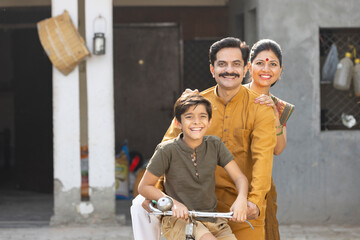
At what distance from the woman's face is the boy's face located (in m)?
0.94

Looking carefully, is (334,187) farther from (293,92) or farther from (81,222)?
(81,222)

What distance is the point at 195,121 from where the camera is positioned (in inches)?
152

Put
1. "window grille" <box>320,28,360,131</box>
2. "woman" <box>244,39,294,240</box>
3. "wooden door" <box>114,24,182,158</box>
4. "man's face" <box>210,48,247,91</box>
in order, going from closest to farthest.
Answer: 1. "man's face" <box>210,48,247,91</box>
2. "woman" <box>244,39,294,240</box>
3. "window grille" <box>320,28,360,131</box>
4. "wooden door" <box>114,24,182,158</box>

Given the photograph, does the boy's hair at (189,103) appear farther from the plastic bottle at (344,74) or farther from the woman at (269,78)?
the plastic bottle at (344,74)

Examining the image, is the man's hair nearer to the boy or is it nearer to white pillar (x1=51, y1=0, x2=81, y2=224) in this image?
the boy

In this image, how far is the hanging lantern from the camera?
27.0ft

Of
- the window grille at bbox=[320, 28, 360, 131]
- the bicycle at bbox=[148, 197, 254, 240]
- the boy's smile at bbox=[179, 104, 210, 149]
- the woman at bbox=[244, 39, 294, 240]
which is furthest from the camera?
the window grille at bbox=[320, 28, 360, 131]

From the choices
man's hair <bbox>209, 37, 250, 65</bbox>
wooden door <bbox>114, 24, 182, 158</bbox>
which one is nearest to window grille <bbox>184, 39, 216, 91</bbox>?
wooden door <bbox>114, 24, 182, 158</bbox>

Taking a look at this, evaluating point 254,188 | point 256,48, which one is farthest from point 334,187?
point 254,188

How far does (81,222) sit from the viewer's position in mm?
8438

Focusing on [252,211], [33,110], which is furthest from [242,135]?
[33,110]

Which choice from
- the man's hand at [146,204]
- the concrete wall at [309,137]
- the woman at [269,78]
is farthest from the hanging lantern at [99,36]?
the man's hand at [146,204]

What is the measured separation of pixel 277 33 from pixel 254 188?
15.4 ft

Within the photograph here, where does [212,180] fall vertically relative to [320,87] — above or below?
below
